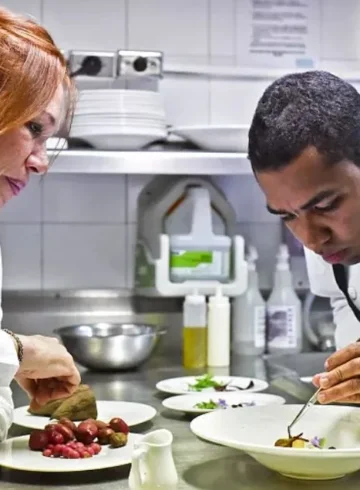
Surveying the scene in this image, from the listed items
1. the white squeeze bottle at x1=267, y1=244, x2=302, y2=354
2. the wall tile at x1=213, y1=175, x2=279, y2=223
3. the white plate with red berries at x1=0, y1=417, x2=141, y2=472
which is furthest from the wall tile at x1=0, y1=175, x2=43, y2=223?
the white plate with red berries at x1=0, y1=417, x2=141, y2=472

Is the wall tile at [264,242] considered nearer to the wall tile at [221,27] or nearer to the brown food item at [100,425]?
the wall tile at [221,27]

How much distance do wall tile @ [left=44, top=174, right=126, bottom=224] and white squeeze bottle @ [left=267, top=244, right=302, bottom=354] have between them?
19.1 inches

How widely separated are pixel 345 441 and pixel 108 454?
380mm

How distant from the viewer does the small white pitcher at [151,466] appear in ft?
4.11

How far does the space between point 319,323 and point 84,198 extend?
30.2 inches

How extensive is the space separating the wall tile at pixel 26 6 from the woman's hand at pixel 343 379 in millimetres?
1568

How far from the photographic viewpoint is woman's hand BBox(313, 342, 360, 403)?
4.64ft

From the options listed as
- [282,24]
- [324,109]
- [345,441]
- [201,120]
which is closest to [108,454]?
[345,441]

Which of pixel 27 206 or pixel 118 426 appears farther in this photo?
pixel 27 206

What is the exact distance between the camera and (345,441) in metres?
1.47

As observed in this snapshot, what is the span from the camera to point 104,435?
1.49 metres

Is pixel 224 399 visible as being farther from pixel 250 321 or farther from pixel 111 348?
pixel 250 321

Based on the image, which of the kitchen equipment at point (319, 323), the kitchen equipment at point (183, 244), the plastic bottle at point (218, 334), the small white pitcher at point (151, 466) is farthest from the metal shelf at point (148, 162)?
the small white pitcher at point (151, 466)

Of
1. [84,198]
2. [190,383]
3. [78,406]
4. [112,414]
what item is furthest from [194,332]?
[78,406]
